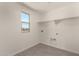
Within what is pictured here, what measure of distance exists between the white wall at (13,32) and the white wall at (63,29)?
351mm

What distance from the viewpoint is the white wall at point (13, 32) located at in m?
2.70

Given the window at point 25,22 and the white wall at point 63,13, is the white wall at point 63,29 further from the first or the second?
the window at point 25,22

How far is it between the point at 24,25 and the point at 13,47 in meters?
0.86

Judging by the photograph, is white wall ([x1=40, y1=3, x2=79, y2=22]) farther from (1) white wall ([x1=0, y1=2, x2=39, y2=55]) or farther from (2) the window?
(2) the window

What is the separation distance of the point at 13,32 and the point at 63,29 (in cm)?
196

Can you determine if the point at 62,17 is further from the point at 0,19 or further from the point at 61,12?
the point at 0,19

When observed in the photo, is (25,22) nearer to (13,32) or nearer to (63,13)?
(13,32)

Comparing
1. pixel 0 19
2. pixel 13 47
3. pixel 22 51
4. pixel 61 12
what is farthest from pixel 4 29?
pixel 61 12

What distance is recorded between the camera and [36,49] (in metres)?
3.63

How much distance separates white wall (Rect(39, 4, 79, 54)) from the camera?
3439 mm

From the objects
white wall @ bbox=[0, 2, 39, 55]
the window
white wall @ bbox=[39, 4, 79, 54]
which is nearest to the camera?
white wall @ bbox=[0, 2, 39, 55]

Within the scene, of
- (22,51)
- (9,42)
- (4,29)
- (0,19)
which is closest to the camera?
(0,19)

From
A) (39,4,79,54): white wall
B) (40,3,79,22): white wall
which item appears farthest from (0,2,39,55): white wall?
(40,3,79,22): white wall

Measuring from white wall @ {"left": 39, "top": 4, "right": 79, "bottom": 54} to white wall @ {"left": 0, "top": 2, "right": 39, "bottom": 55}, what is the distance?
35 centimetres
